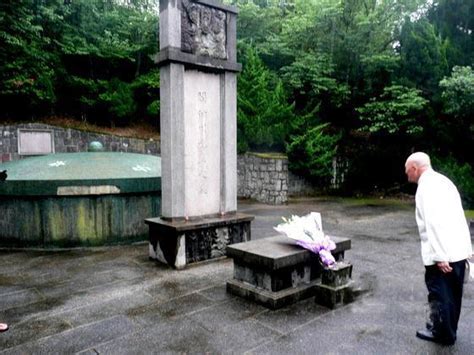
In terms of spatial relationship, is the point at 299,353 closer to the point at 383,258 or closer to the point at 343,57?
the point at 383,258

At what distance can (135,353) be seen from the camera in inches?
110

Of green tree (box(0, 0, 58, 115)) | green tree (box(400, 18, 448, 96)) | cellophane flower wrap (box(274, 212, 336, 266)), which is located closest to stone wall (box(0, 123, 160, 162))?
green tree (box(0, 0, 58, 115))

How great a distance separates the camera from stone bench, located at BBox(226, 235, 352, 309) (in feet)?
Answer: 11.9

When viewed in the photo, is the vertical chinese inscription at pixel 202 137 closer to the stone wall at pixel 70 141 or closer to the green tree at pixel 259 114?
the green tree at pixel 259 114

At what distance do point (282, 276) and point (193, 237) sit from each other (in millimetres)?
1687

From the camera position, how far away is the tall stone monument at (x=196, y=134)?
16.2 feet

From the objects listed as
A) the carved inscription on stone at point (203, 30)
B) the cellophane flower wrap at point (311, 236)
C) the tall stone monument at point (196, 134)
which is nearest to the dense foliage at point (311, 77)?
the tall stone monument at point (196, 134)

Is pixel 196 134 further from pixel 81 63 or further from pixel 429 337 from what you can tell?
pixel 81 63

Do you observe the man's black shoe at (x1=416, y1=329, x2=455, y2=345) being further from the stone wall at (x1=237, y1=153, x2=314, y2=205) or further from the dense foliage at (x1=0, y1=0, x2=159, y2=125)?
the dense foliage at (x1=0, y1=0, x2=159, y2=125)

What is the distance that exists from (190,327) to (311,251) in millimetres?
1431

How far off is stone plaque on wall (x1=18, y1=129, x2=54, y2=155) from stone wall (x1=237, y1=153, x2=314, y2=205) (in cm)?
737

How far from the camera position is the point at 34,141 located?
46.0ft

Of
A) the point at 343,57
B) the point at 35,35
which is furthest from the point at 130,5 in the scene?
the point at 343,57

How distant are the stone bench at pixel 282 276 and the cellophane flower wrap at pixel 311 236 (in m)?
0.09
